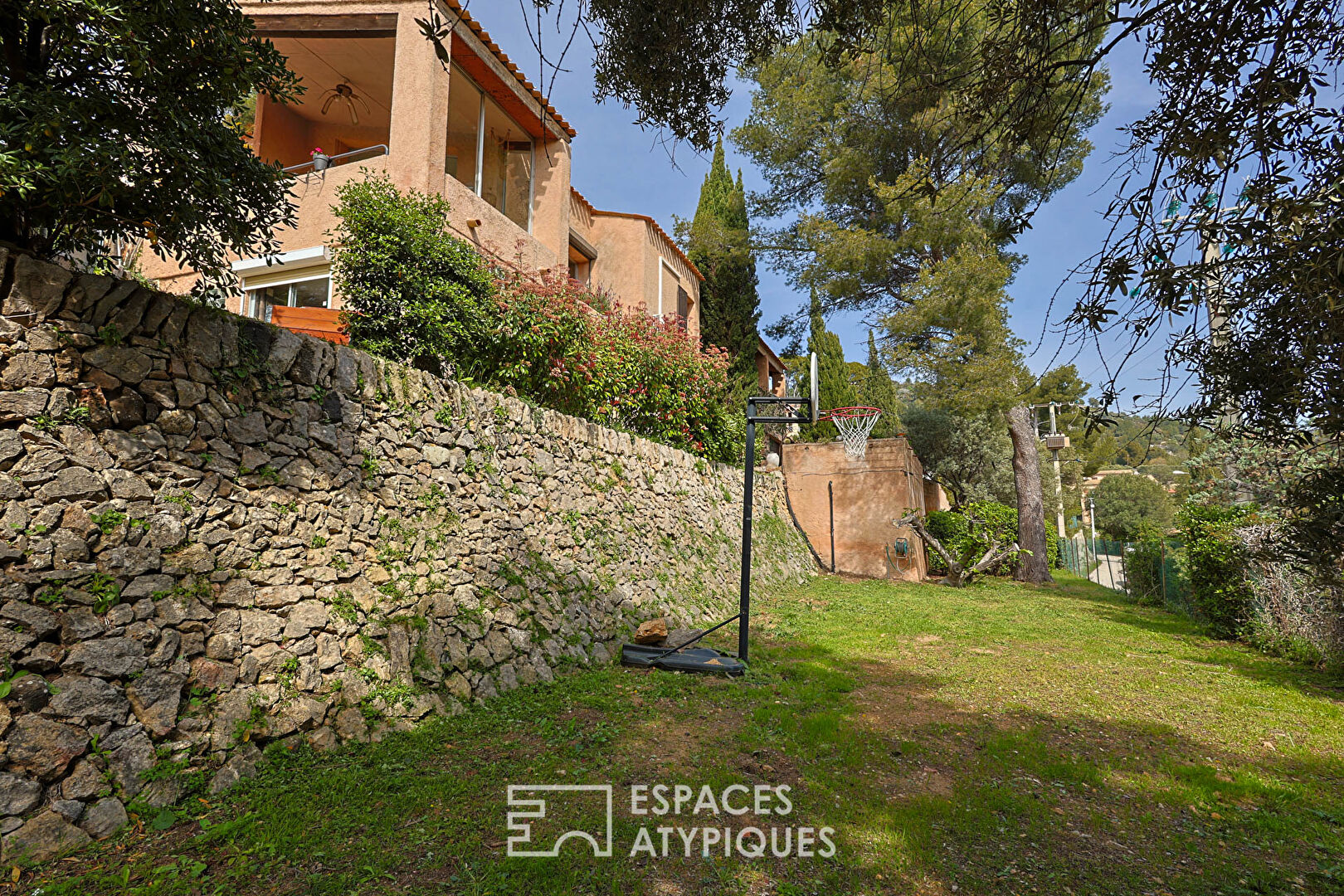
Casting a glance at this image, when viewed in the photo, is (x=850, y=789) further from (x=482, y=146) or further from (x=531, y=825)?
(x=482, y=146)

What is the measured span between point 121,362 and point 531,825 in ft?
11.6

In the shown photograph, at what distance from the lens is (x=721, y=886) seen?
9.61ft

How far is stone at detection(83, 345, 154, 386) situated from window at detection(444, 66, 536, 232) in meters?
7.84

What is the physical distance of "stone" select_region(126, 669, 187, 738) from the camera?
320cm

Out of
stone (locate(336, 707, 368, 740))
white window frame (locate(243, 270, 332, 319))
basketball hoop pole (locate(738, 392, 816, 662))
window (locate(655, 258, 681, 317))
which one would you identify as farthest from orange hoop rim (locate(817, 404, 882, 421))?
stone (locate(336, 707, 368, 740))

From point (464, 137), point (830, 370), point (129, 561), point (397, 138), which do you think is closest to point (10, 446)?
point (129, 561)

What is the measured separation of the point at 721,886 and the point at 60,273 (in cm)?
475

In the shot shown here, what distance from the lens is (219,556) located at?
3877 millimetres

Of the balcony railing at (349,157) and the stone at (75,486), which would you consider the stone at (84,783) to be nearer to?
the stone at (75,486)

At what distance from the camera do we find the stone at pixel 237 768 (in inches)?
130

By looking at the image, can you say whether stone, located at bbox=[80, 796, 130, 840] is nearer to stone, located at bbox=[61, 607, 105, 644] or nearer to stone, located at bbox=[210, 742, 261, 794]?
stone, located at bbox=[210, 742, 261, 794]

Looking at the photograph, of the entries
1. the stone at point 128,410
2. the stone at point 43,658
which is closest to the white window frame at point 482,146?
the stone at point 128,410

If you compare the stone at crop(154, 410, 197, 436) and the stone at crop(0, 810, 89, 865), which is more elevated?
the stone at crop(154, 410, 197, 436)

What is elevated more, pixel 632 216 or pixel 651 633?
pixel 632 216
